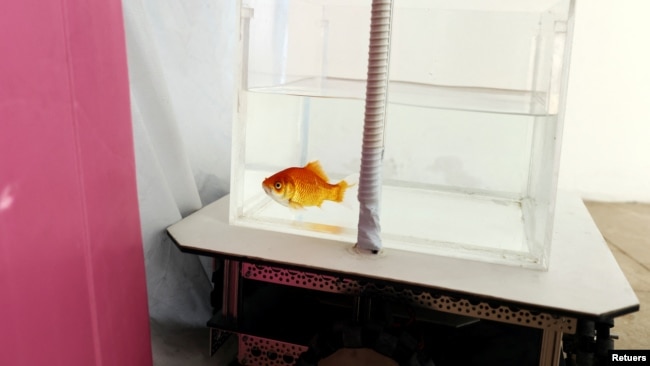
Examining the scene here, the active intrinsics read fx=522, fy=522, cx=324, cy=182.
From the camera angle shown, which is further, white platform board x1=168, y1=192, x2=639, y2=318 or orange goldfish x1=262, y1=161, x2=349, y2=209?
orange goldfish x1=262, y1=161, x2=349, y2=209

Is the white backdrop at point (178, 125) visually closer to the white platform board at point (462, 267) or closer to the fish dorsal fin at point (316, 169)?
the white platform board at point (462, 267)

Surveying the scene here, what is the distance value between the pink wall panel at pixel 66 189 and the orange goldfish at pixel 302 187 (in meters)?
0.26

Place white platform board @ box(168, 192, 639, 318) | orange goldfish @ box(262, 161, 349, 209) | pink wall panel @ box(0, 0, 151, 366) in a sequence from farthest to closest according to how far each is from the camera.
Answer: orange goldfish @ box(262, 161, 349, 209) → white platform board @ box(168, 192, 639, 318) → pink wall panel @ box(0, 0, 151, 366)

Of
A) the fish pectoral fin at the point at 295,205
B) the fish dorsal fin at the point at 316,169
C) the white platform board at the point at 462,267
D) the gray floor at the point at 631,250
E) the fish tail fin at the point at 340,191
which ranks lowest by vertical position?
the gray floor at the point at 631,250

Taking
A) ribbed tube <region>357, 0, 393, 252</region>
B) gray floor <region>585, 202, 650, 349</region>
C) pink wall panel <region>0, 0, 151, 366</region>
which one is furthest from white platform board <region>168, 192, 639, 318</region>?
gray floor <region>585, 202, 650, 349</region>

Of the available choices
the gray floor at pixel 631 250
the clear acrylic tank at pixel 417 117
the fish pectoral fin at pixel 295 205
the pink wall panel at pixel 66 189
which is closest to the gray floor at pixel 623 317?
the gray floor at pixel 631 250

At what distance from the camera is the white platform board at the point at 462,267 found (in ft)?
2.77

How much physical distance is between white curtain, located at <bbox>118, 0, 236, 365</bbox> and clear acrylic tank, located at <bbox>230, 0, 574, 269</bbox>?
0.15 m

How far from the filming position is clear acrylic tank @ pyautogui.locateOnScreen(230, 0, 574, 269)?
1.11 metres

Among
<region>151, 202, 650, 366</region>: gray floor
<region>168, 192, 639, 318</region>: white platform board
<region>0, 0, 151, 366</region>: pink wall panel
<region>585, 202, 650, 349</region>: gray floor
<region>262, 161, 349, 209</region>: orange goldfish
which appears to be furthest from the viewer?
<region>585, 202, 650, 349</region>: gray floor

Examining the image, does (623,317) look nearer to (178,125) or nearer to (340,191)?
(340,191)

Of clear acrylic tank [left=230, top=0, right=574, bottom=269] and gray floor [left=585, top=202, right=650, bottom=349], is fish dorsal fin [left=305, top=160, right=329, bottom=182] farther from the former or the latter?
gray floor [left=585, top=202, right=650, bottom=349]

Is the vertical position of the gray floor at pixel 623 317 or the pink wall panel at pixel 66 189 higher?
the pink wall panel at pixel 66 189

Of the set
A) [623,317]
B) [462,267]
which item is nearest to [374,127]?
[462,267]
